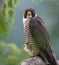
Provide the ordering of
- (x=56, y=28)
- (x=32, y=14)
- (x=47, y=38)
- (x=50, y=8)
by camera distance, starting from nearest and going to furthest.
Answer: (x=47, y=38) < (x=32, y=14) < (x=56, y=28) < (x=50, y=8)

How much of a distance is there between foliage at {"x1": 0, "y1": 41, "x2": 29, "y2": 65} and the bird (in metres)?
0.42

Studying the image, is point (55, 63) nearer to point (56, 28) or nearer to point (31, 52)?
point (31, 52)

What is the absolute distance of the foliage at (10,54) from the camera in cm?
488

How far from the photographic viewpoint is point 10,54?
5.28 meters

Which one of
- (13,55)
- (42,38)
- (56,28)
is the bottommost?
(56,28)

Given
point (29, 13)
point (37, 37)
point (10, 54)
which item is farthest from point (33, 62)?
point (10, 54)

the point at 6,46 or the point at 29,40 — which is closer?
the point at 29,40

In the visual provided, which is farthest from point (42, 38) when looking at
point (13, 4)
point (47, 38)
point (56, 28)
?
point (56, 28)

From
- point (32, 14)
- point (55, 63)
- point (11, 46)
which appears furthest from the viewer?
point (11, 46)

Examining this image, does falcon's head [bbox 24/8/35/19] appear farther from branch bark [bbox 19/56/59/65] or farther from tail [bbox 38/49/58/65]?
branch bark [bbox 19/56/59/65]

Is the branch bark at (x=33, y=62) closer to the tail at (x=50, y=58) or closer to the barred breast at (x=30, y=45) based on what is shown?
the tail at (x=50, y=58)

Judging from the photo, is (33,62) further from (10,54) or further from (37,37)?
(10,54)

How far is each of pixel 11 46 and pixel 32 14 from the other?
0.65 m

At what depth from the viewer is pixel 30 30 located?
4512 millimetres
